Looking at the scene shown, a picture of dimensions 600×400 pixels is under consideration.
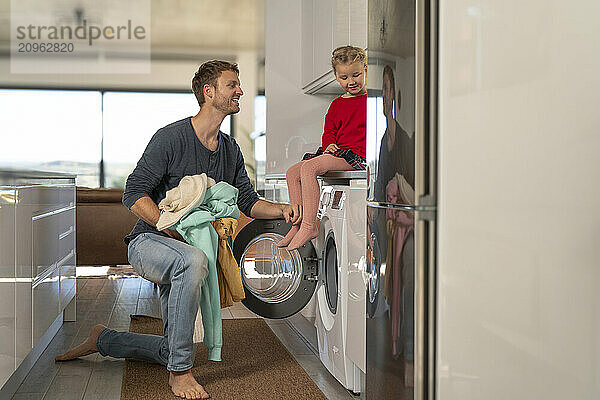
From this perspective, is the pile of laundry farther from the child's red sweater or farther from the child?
the child's red sweater

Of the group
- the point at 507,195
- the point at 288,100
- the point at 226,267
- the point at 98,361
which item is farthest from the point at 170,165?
the point at 288,100

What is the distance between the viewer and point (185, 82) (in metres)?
9.64

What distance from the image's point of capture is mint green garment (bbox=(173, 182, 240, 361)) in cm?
270

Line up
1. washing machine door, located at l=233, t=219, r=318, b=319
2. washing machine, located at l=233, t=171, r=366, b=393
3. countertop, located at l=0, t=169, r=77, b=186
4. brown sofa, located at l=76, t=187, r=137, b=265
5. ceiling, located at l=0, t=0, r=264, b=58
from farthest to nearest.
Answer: ceiling, located at l=0, t=0, r=264, b=58 < brown sofa, located at l=76, t=187, r=137, b=265 < washing machine door, located at l=233, t=219, r=318, b=319 < washing machine, located at l=233, t=171, r=366, b=393 < countertop, located at l=0, t=169, r=77, b=186

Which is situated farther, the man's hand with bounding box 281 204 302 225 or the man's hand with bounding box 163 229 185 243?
the man's hand with bounding box 281 204 302 225

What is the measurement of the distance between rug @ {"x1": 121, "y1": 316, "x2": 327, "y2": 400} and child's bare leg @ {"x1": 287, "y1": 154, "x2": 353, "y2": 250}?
52 cm

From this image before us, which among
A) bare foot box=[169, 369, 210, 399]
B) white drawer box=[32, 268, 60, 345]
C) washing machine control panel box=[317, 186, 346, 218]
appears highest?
washing machine control panel box=[317, 186, 346, 218]

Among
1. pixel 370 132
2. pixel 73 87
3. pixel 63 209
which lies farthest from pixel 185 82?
pixel 370 132

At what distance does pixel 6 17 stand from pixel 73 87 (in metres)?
1.17

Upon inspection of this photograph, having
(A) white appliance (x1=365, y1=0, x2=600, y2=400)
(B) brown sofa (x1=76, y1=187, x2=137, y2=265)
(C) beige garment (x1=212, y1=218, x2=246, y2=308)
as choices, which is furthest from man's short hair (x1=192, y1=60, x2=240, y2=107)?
(B) brown sofa (x1=76, y1=187, x2=137, y2=265)

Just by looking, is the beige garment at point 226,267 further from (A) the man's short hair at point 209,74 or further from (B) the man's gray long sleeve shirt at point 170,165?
(A) the man's short hair at point 209,74

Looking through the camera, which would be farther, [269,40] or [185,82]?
[185,82]

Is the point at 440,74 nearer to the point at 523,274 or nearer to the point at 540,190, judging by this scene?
the point at 540,190

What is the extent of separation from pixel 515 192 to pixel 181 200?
5.04ft
